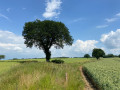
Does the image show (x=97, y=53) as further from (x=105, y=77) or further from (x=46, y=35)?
(x=105, y=77)

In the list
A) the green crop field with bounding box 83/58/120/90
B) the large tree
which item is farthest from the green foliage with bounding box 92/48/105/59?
the green crop field with bounding box 83/58/120/90

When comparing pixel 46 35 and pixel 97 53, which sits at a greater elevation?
pixel 46 35

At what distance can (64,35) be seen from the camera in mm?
40938

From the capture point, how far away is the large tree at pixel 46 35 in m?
39.3

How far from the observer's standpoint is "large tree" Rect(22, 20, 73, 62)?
129 feet

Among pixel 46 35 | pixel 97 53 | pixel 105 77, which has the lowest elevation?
pixel 105 77

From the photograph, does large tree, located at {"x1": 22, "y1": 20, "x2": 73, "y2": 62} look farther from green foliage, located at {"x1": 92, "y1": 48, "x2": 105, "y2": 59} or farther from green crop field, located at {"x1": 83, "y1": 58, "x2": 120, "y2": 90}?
green foliage, located at {"x1": 92, "y1": 48, "x2": 105, "y2": 59}

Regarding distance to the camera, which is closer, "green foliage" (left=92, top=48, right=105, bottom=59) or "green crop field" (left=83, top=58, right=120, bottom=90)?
"green crop field" (left=83, top=58, right=120, bottom=90)

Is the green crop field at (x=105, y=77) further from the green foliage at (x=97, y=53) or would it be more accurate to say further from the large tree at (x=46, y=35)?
the green foliage at (x=97, y=53)

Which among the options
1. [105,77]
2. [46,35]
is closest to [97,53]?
[46,35]

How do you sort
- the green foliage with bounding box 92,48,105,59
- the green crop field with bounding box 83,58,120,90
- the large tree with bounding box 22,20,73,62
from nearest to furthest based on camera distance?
the green crop field with bounding box 83,58,120,90 < the large tree with bounding box 22,20,73,62 < the green foliage with bounding box 92,48,105,59

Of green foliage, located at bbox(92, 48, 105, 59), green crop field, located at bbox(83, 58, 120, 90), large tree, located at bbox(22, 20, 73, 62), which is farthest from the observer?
green foliage, located at bbox(92, 48, 105, 59)

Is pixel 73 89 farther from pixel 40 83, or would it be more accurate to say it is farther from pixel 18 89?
pixel 18 89

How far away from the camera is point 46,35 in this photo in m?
38.7
